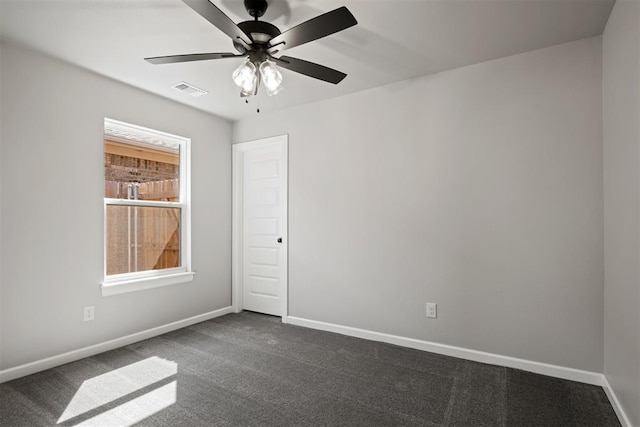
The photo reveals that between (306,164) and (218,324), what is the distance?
6.71ft

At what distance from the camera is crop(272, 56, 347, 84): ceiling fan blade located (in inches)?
81.6

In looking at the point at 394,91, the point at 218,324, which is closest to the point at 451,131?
the point at 394,91

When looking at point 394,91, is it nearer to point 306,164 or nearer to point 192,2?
point 306,164

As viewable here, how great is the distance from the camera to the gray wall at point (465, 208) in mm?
2482

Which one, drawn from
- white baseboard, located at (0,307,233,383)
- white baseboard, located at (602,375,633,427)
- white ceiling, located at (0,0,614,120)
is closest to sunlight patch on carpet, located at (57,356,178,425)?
white baseboard, located at (0,307,233,383)

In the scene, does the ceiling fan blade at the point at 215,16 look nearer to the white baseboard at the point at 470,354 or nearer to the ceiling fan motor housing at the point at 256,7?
the ceiling fan motor housing at the point at 256,7

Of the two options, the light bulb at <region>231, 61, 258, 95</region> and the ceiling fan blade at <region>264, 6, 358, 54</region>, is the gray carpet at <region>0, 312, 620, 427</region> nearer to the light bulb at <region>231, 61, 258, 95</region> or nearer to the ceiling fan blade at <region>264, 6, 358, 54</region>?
the light bulb at <region>231, 61, 258, 95</region>

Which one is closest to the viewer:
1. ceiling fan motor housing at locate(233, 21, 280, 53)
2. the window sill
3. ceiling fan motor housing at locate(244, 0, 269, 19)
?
ceiling fan motor housing at locate(233, 21, 280, 53)

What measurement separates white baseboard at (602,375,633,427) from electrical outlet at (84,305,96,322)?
3.83 meters

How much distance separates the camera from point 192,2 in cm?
155

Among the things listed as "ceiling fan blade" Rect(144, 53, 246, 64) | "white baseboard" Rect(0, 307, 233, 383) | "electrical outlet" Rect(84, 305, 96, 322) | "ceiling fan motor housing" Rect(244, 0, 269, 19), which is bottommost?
"white baseboard" Rect(0, 307, 233, 383)

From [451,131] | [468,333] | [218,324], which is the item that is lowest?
[218,324]

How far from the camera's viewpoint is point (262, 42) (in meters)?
1.98

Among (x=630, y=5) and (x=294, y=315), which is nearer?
(x=630, y=5)
